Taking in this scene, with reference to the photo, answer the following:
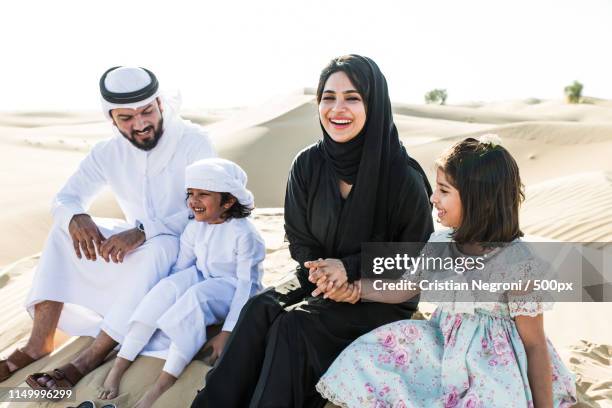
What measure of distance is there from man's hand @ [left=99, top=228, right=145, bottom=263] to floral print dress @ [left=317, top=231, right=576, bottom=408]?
187 centimetres

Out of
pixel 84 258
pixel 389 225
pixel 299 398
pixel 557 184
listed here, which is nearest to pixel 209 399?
pixel 299 398

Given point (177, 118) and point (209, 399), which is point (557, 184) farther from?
point (209, 399)

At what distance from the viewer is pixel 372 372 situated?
2.99m

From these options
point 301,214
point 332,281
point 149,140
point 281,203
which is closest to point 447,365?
point 332,281

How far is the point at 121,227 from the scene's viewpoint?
181 inches

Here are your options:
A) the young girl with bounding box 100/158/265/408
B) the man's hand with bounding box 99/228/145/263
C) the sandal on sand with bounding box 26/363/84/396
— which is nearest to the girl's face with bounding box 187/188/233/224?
the young girl with bounding box 100/158/265/408

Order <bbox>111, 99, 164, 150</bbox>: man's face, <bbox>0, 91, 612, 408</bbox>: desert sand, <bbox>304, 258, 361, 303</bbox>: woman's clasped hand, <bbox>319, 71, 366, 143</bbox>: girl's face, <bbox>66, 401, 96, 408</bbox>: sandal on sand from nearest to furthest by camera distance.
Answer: <bbox>304, 258, 361, 303</bbox>: woman's clasped hand, <bbox>319, 71, 366, 143</bbox>: girl's face, <bbox>66, 401, 96, 408</bbox>: sandal on sand, <bbox>0, 91, 612, 408</bbox>: desert sand, <bbox>111, 99, 164, 150</bbox>: man's face

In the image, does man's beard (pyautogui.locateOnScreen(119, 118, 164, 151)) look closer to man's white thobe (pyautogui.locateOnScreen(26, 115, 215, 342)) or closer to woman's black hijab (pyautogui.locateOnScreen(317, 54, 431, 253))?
man's white thobe (pyautogui.locateOnScreen(26, 115, 215, 342))

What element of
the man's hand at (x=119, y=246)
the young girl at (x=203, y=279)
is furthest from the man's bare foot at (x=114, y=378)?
the man's hand at (x=119, y=246)

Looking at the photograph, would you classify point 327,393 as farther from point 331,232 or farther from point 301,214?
point 301,214

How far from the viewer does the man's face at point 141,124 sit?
459 centimetres

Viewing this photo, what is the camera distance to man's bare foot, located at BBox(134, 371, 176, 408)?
3492 millimetres

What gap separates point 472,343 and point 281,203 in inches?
387

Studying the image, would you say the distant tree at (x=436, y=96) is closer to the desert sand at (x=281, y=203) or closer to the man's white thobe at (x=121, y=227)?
the desert sand at (x=281, y=203)
